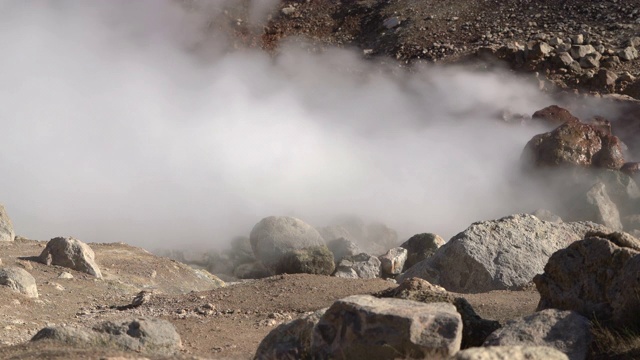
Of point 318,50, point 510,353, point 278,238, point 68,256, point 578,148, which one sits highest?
point 318,50

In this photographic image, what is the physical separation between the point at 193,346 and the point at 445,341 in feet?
12.1

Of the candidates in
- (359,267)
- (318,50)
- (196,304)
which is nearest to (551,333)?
(196,304)

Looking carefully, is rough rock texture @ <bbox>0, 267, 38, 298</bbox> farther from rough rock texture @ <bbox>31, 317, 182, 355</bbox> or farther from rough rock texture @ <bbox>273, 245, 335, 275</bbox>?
rough rock texture @ <bbox>273, 245, 335, 275</bbox>

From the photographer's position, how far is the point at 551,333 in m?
6.66

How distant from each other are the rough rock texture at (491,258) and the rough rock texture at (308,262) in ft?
8.18

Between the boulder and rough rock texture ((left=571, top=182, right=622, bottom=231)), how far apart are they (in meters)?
0.69

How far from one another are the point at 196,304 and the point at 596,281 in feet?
17.8

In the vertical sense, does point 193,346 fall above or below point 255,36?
below

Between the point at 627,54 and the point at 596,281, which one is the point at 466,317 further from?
the point at 627,54

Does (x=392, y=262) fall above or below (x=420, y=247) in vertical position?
below

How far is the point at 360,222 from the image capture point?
22.5 metres

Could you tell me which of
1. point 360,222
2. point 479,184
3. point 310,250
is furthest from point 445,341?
point 479,184

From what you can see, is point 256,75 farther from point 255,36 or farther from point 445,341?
point 445,341

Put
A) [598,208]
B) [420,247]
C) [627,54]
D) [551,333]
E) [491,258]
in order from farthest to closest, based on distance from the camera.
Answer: [627,54]
[598,208]
[420,247]
[491,258]
[551,333]
